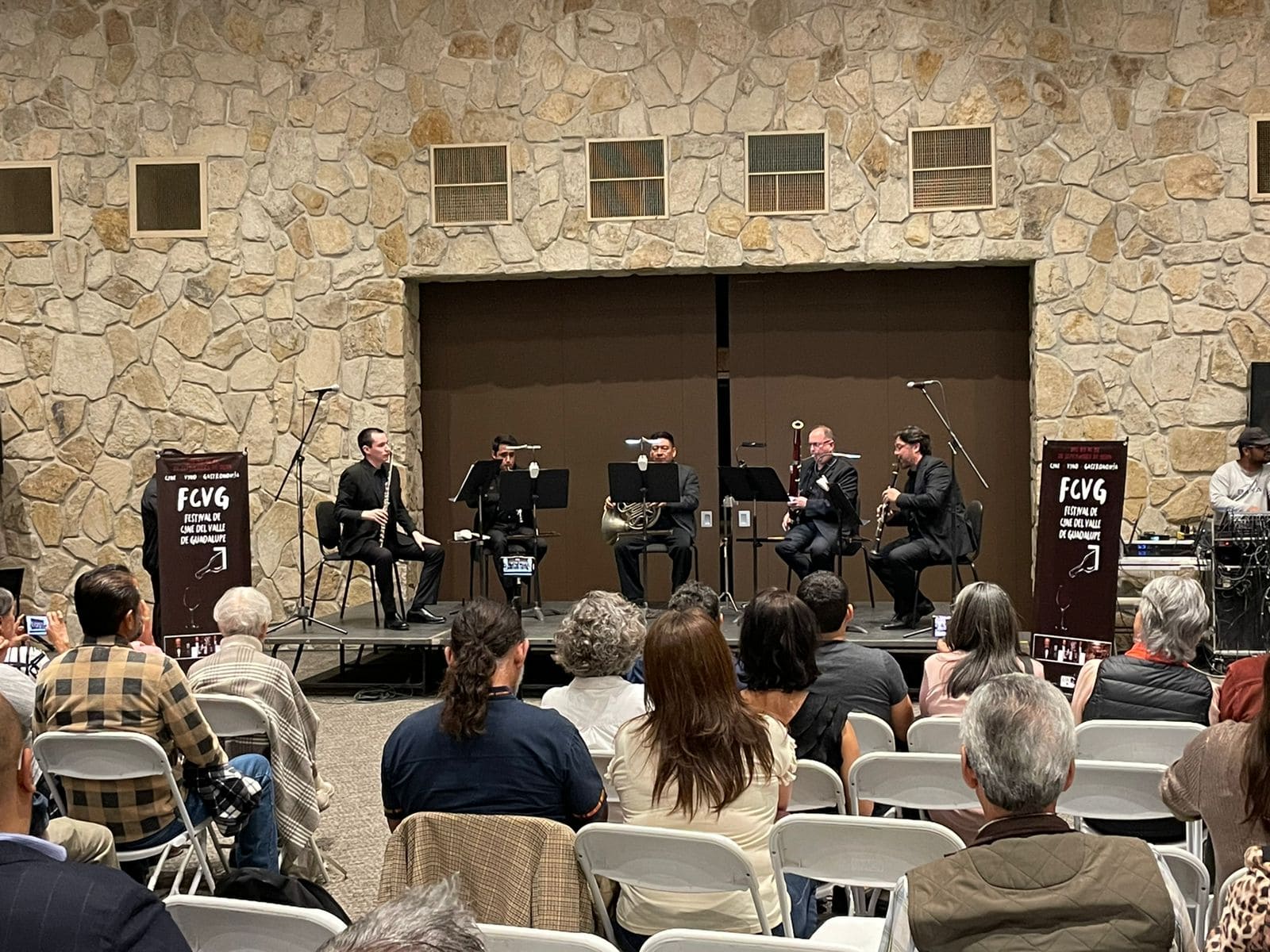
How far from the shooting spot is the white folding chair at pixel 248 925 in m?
2.05

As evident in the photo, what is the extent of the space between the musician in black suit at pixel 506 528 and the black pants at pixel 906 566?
2243 millimetres

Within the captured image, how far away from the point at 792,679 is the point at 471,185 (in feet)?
23.3

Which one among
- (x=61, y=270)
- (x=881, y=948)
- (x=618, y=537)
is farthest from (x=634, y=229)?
(x=881, y=948)

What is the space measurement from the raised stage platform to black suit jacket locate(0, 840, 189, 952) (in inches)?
238

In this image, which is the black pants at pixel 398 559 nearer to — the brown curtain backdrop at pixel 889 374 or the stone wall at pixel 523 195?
the stone wall at pixel 523 195

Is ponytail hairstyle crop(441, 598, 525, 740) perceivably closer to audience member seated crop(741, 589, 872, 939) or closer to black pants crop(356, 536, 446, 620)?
audience member seated crop(741, 589, 872, 939)

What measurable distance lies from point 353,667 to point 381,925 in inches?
321

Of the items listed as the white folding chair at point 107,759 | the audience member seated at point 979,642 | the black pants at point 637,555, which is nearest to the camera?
the white folding chair at point 107,759

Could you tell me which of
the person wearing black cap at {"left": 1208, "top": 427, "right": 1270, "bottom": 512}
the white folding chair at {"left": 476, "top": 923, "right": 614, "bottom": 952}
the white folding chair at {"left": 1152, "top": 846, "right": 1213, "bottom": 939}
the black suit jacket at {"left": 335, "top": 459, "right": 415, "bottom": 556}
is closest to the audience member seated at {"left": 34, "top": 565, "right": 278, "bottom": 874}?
the white folding chair at {"left": 476, "top": 923, "right": 614, "bottom": 952}

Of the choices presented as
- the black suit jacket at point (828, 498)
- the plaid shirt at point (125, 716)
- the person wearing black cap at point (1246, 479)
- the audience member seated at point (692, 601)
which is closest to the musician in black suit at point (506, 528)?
the black suit jacket at point (828, 498)

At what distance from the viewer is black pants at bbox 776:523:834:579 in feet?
27.9

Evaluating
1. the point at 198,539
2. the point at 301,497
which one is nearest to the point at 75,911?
the point at 198,539

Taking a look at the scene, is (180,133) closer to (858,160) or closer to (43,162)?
(43,162)

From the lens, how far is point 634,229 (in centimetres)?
981
